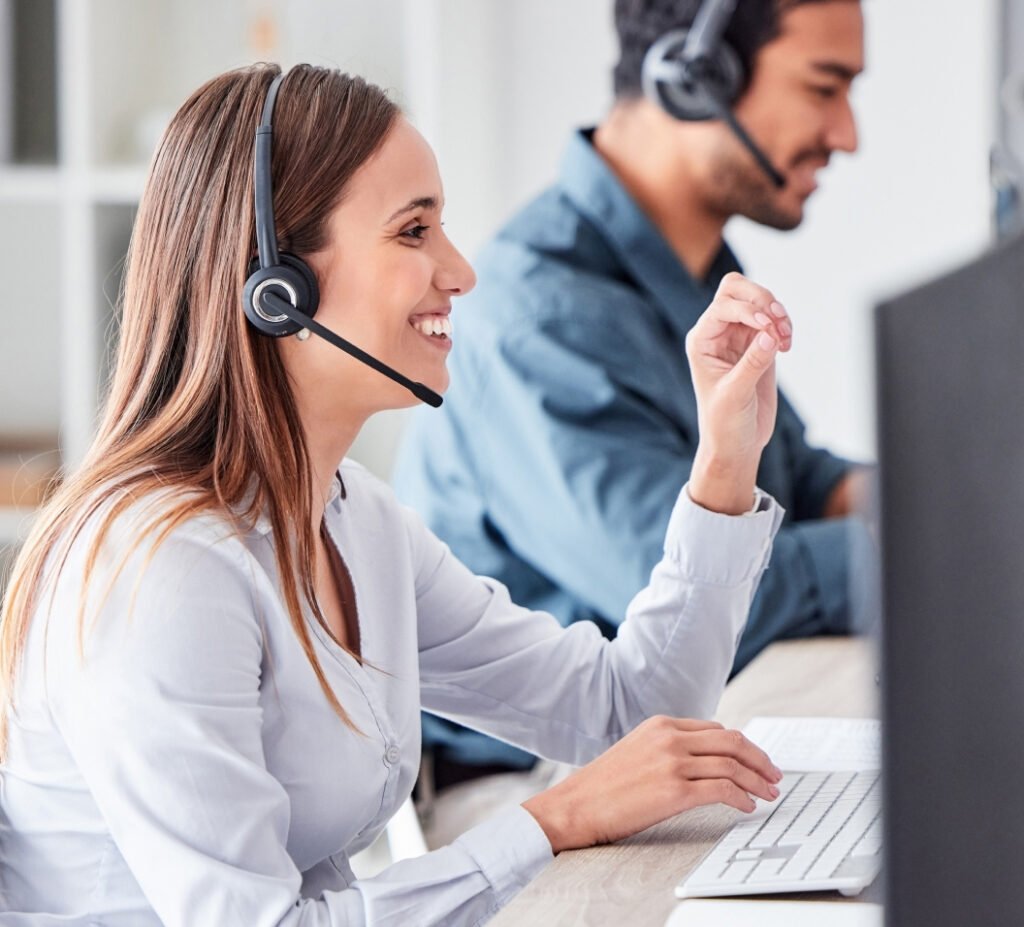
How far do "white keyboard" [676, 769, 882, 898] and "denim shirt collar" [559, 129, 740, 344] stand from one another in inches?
32.3

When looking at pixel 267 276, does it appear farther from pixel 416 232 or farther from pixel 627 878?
pixel 627 878

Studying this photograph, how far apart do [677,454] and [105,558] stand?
82cm

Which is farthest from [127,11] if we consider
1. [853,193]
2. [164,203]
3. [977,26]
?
[164,203]

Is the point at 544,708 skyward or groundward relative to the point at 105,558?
groundward

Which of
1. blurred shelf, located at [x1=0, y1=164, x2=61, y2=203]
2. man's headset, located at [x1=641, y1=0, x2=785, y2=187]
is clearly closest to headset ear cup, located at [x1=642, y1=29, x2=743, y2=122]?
man's headset, located at [x1=641, y1=0, x2=785, y2=187]

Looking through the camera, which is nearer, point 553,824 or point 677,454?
point 553,824

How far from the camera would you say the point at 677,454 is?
4.88ft

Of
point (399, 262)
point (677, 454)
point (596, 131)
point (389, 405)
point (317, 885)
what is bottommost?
point (317, 885)

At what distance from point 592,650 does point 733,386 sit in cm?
26

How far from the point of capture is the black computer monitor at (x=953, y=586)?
0.33m

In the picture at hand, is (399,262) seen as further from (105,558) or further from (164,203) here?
(105,558)

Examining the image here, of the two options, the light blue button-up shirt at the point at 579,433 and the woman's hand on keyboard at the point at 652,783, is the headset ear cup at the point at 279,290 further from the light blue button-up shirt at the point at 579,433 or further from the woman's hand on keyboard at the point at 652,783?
the light blue button-up shirt at the point at 579,433

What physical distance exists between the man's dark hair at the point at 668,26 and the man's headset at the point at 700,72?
0.03 meters

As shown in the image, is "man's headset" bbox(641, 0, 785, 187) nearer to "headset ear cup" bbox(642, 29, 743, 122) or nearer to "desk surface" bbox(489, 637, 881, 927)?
"headset ear cup" bbox(642, 29, 743, 122)
